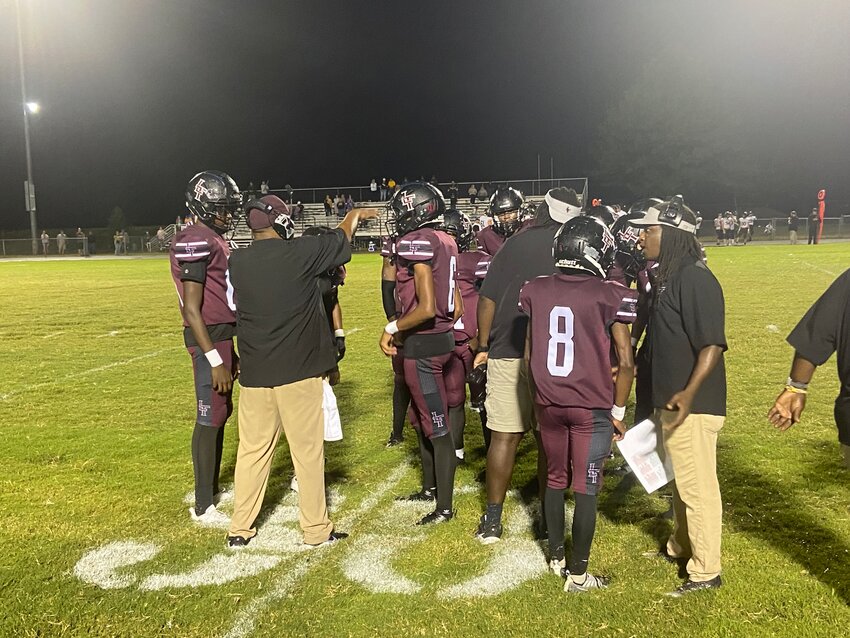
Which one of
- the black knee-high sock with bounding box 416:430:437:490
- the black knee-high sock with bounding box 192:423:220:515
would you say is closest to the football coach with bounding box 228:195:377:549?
the black knee-high sock with bounding box 192:423:220:515

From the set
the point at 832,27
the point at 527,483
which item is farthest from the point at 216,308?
the point at 832,27

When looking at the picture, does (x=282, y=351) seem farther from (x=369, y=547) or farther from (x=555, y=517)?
(x=555, y=517)

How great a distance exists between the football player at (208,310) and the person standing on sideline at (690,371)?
2566 mm

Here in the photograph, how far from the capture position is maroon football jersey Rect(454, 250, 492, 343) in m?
5.70

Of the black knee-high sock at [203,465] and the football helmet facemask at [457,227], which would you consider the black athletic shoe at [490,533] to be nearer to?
the black knee-high sock at [203,465]

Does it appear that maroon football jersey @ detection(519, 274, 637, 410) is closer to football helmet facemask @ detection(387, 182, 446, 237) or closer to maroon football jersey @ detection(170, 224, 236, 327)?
football helmet facemask @ detection(387, 182, 446, 237)

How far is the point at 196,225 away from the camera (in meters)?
4.32

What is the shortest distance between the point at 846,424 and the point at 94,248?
2015 inches

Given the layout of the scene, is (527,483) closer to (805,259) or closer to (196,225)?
(196,225)

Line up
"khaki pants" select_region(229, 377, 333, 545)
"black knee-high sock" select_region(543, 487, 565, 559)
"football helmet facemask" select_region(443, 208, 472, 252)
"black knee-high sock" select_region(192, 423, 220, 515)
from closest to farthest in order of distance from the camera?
"black knee-high sock" select_region(543, 487, 565, 559)
"khaki pants" select_region(229, 377, 333, 545)
"black knee-high sock" select_region(192, 423, 220, 515)
"football helmet facemask" select_region(443, 208, 472, 252)

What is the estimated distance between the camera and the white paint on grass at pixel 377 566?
3.56 metres

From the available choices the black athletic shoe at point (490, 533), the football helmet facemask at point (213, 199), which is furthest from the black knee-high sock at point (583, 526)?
the football helmet facemask at point (213, 199)

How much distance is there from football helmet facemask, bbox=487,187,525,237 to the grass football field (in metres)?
1.95

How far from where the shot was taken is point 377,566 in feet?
12.5
